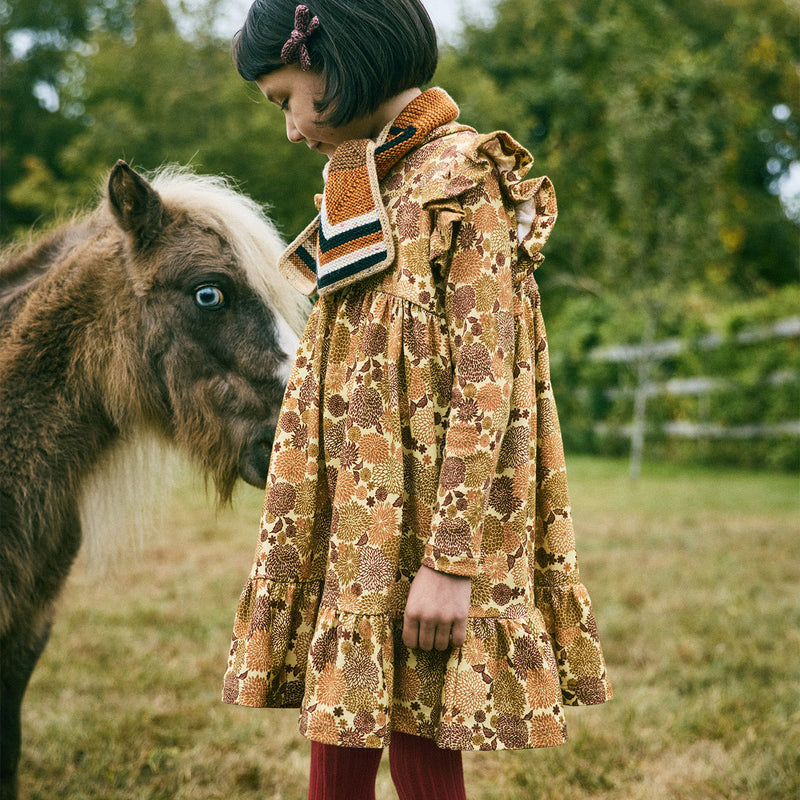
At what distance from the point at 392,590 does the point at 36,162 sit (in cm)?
1730

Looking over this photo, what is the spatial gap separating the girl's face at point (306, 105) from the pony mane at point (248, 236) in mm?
727

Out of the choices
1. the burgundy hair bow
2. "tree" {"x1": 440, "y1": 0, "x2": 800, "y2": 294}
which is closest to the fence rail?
"tree" {"x1": 440, "y1": 0, "x2": 800, "y2": 294}

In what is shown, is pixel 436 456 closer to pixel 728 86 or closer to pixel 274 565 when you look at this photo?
pixel 274 565

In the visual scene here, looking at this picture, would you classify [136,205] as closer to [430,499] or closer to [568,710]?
[430,499]

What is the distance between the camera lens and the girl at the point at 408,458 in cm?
129

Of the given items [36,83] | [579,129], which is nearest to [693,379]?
[579,129]

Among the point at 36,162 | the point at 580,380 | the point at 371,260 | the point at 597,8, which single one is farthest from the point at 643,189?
the point at 597,8

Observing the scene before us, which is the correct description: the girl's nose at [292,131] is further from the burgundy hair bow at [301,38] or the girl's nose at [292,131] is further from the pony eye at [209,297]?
the pony eye at [209,297]

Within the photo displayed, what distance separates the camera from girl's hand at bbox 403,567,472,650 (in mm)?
1272

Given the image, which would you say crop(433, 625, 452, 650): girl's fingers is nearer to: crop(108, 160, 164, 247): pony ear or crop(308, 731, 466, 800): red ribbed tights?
crop(308, 731, 466, 800): red ribbed tights

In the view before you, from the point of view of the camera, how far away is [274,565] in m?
1.42

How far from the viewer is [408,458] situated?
1.39 m

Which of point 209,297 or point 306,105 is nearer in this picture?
point 306,105

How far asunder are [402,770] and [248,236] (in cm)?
155
